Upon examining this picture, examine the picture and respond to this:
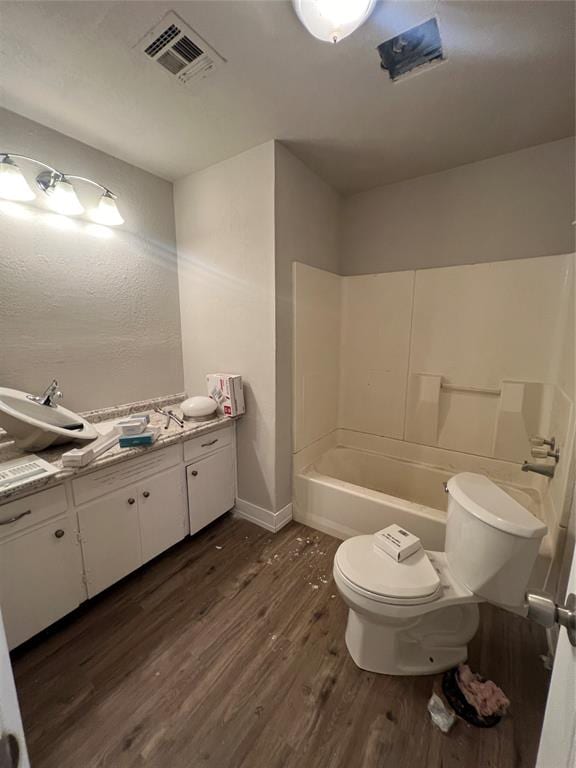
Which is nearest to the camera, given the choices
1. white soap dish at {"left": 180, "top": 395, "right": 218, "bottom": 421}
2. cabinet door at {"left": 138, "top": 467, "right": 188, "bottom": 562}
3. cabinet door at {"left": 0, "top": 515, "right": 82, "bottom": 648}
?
cabinet door at {"left": 0, "top": 515, "right": 82, "bottom": 648}

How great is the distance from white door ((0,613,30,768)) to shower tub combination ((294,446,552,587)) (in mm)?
1691

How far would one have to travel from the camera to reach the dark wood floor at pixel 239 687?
40.6 inches

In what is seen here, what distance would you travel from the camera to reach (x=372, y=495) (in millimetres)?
1919

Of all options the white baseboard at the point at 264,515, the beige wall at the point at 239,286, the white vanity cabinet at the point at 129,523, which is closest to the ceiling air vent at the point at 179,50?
the beige wall at the point at 239,286

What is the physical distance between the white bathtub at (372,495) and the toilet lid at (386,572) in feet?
1.47

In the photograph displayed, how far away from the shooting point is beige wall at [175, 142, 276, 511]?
6.16 feet

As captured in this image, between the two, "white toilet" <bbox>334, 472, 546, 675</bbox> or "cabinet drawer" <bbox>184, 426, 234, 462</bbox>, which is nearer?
"white toilet" <bbox>334, 472, 546, 675</bbox>

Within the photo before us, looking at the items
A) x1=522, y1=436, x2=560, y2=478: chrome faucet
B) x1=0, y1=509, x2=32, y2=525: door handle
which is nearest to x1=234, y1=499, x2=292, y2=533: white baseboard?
x1=0, y1=509, x2=32, y2=525: door handle

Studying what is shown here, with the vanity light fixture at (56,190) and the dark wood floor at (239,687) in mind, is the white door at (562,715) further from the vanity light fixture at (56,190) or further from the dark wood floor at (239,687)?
the vanity light fixture at (56,190)

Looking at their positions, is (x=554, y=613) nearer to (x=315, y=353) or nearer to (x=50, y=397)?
(x=315, y=353)

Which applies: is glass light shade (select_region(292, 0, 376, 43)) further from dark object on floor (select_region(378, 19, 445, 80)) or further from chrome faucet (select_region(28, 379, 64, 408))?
chrome faucet (select_region(28, 379, 64, 408))

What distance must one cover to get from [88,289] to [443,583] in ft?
7.73

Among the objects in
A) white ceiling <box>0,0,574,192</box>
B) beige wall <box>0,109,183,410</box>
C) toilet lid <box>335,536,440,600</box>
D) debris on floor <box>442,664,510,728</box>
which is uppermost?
white ceiling <box>0,0,574,192</box>

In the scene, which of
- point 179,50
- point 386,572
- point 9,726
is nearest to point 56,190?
point 179,50
